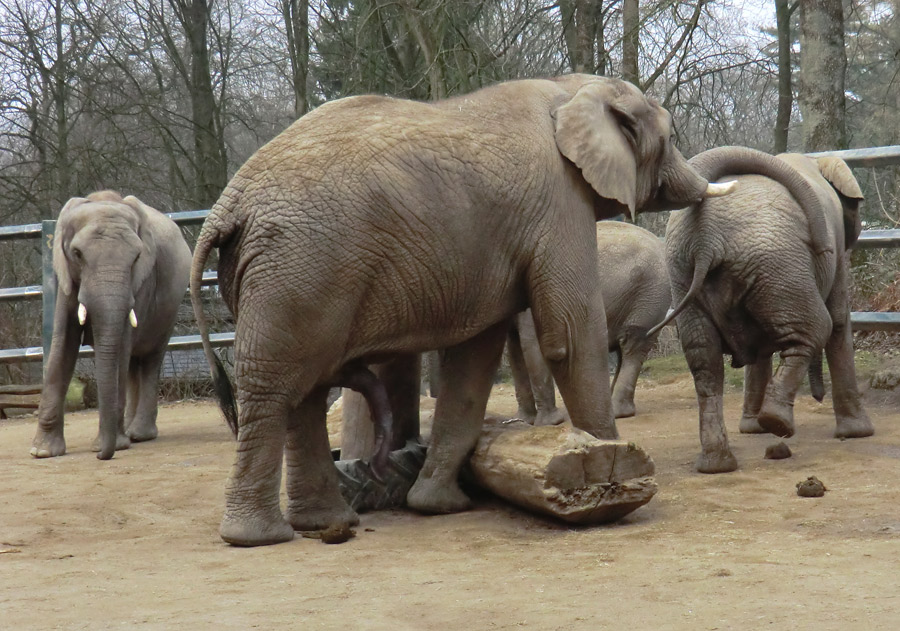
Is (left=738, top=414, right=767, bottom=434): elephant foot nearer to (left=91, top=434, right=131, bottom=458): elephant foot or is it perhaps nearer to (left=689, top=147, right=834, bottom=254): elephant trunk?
(left=689, top=147, right=834, bottom=254): elephant trunk

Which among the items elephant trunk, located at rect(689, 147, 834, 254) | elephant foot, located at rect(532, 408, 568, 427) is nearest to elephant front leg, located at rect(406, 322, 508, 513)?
elephant trunk, located at rect(689, 147, 834, 254)

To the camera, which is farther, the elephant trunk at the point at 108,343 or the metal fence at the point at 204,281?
the metal fence at the point at 204,281

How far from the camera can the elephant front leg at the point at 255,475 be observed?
4848 millimetres

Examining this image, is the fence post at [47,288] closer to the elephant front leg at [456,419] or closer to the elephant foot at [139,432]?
the elephant foot at [139,432]

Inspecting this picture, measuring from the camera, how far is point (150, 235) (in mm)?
9156

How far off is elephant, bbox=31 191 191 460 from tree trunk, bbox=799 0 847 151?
630 cm

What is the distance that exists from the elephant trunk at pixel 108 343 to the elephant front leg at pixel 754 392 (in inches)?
173

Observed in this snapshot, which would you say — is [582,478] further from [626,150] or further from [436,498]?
[626,150]

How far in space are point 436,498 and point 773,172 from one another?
107 inches

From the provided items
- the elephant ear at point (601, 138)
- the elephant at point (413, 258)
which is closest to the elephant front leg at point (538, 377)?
the elephant at point (413, 258)

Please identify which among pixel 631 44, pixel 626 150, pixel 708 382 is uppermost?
pixel 631 44

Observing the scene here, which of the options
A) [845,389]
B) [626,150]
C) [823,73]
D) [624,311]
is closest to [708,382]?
[626,150]

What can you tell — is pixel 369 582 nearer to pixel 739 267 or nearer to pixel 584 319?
pixel 584 319

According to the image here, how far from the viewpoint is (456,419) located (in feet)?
18.8
